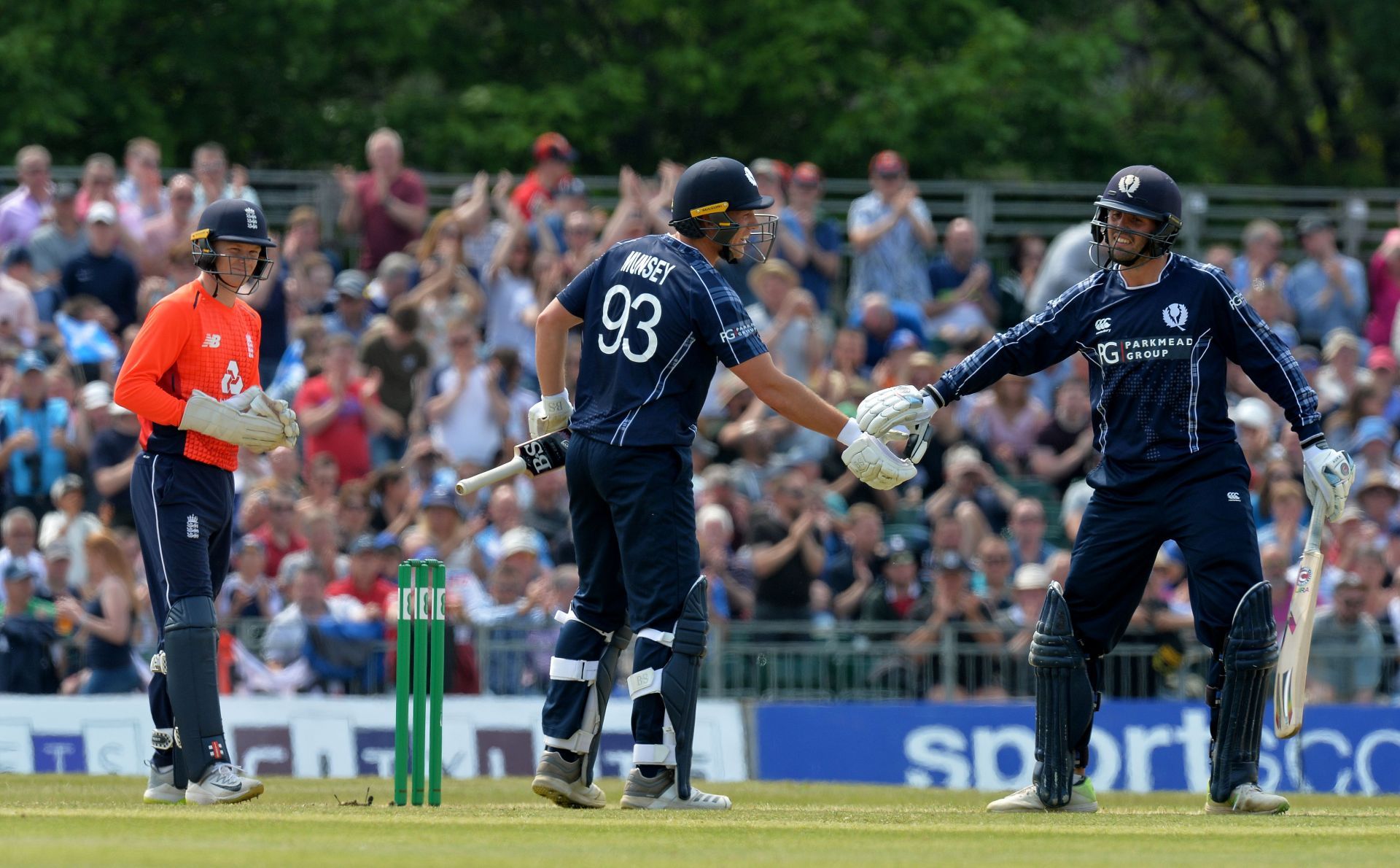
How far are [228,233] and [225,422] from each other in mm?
861

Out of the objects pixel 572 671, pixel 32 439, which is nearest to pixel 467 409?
pixel 32 439

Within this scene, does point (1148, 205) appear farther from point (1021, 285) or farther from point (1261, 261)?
point (1021, 285)

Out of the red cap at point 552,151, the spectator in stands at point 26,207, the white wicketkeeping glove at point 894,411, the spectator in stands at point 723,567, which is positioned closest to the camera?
the white wicketkeeping glove at point 894,411

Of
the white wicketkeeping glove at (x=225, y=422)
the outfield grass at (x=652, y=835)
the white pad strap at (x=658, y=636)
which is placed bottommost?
the outfield grass at (x=652, y=835)

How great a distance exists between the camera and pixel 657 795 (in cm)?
912

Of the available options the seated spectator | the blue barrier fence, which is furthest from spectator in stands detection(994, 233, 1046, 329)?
the seated spectator

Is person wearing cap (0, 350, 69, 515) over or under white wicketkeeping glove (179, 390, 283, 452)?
over

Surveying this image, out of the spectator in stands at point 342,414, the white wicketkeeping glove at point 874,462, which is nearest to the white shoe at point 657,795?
the white wicketkeeping glove at point 874,462

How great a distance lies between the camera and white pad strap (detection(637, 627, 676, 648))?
9.04 metres

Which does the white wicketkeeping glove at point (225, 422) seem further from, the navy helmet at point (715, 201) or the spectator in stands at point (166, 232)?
the spectator in stands at point (166, 232)

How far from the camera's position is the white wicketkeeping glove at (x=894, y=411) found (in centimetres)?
938

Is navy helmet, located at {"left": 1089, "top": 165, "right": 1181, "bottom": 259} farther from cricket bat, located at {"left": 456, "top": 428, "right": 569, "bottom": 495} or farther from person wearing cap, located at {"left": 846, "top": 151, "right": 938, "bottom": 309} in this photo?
person wearing cap, located at {"left": 846, "top": 151, "right": 938, "bottom": 309}

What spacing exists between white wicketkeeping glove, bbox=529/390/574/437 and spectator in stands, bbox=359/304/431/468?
8.19 meters

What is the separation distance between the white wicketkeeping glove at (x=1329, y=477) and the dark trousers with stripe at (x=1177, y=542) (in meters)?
0.27
